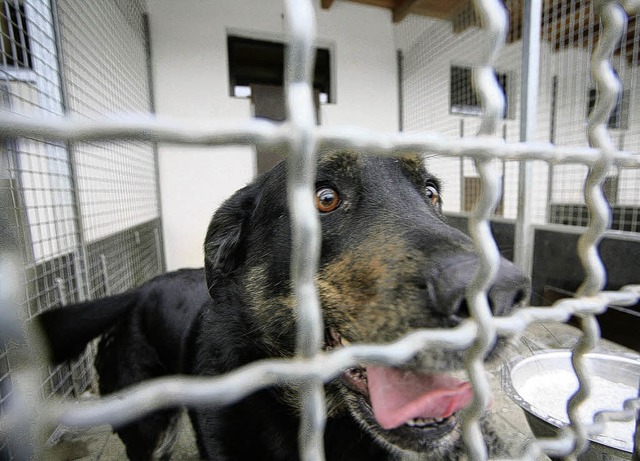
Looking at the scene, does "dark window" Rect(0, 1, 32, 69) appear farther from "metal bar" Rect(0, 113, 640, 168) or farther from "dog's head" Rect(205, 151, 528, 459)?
"metal bar" Rect(0, 113, 640, 168)

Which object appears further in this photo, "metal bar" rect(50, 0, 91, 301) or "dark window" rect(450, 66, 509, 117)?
"dark window" rect(450, 66, 509, 117)

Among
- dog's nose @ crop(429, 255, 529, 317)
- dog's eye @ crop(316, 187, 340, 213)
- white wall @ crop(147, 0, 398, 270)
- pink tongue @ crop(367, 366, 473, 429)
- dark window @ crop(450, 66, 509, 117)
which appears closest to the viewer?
dog's nose @ crop(429, 255, 529, 317)

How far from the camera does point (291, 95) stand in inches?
13.3

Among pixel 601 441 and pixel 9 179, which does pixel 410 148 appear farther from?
pixel 9 179

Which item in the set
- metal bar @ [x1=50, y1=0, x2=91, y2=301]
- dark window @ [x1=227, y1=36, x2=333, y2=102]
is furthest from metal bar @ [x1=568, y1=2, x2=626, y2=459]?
dark window @ [x1=227, y1=36, x2=333, y2=102]

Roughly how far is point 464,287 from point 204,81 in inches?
203

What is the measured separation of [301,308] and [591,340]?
22.1 inches

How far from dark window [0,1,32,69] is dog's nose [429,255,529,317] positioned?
202 centimetres

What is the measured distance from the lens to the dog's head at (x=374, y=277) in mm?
711

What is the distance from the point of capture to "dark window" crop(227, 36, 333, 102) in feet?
17.2

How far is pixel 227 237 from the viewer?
1.34 m

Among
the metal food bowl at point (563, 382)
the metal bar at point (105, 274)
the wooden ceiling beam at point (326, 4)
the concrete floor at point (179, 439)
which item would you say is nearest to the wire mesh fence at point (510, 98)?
the wooden ceiling beam at point (326, 4)

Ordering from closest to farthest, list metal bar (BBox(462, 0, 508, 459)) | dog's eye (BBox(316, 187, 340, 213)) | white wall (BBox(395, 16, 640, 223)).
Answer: metal bar (BBox(462, 0, 508, 459))
dog's eye (BBox(316, 187, 340, 213))
white wall (BBox(395, 16, 640, 223))

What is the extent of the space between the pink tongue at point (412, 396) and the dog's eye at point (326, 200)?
51 cm
